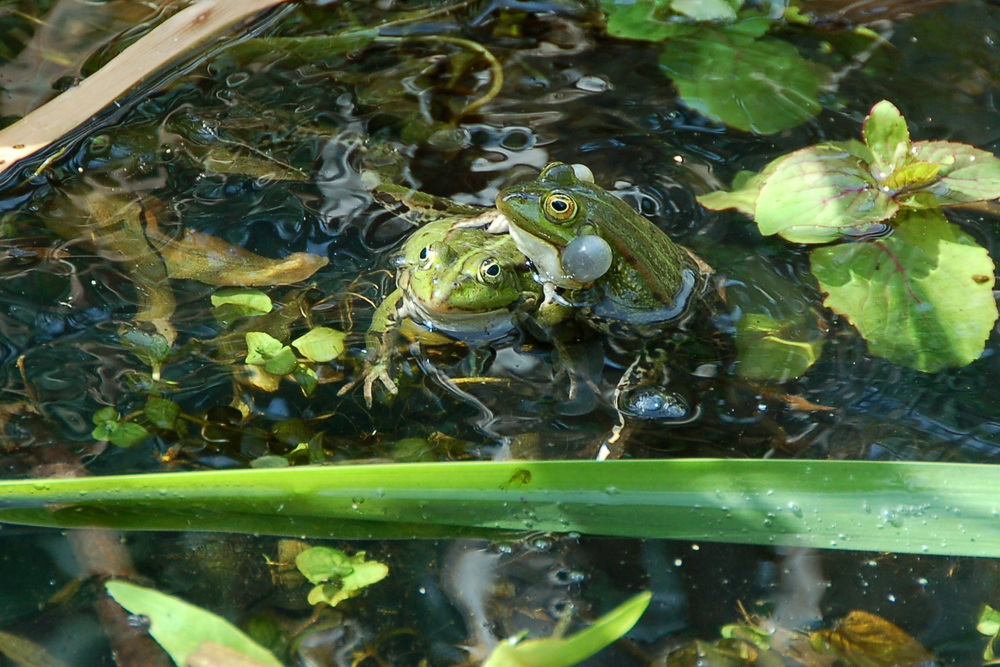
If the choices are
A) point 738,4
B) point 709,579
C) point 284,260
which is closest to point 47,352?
point 284,260

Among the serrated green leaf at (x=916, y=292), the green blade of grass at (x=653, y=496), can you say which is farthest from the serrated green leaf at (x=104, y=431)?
the serrated green leaf at (x=916, y=292)

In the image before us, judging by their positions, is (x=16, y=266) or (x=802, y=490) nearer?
(x=802, y=490)

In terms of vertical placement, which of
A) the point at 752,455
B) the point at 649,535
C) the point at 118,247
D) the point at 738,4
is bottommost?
the point at 752,455

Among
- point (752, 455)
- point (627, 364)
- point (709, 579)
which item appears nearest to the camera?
point (709, 579)

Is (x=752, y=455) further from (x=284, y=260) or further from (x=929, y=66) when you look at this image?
(x=929, y=66)

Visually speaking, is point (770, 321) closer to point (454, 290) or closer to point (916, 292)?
point (916, 292)

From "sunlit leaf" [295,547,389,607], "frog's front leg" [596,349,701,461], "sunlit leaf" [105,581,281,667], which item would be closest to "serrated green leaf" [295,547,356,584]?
"sunlit leaf" [295,547,389,607]

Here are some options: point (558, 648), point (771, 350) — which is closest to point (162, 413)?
point (558, 648)
